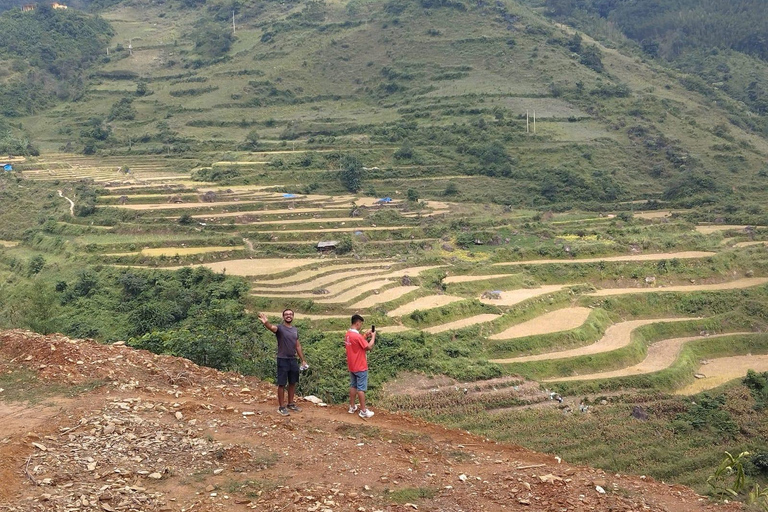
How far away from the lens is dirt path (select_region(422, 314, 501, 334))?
60.5 feet

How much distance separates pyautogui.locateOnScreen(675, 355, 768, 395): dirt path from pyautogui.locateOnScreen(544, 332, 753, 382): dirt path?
787 millimetres

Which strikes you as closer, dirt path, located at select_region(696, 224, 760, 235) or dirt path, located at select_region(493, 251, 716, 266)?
dirt path, located at select_region(493, 251, 716, 266)

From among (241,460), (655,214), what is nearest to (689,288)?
(655,214)

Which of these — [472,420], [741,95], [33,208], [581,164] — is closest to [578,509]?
[472,420]

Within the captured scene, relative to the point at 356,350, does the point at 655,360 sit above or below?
below

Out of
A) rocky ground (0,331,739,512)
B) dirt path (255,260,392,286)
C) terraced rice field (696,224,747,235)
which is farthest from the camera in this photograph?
terraced rice field (696,224,747,235)

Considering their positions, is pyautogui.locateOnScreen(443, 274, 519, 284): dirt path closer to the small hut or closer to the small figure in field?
the small hut

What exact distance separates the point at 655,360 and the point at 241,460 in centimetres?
1522

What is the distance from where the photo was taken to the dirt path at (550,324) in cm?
1873

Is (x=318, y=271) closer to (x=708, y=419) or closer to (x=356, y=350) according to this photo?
(x=708, y=419)

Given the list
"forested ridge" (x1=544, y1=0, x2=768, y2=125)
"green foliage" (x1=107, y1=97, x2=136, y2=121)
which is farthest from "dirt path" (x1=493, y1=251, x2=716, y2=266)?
"forested ridge" (x1=544, y1=0, x2=768, y2=125)

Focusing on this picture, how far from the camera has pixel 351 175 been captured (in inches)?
1341

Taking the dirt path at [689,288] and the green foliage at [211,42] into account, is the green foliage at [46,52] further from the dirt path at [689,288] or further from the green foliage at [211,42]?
the dirt path at [689,288]

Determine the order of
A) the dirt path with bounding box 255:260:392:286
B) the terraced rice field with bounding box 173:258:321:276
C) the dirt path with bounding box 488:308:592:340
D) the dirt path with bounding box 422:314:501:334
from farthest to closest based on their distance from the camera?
the terraced rice field with bounding box 173:258:321:276 → the dirt path with bounding box 255:260:392:286 → the dirt path with bounding box 488:308:592:340 → the dirt path with bounding box 422:314:501:334
